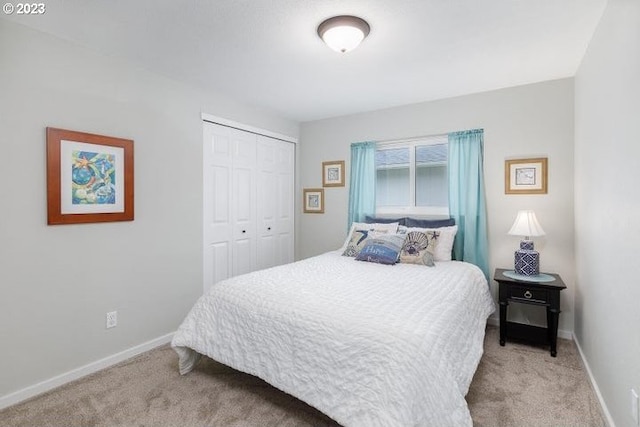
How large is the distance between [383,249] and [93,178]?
2427 millimetres

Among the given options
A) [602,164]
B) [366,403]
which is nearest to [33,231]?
[366,403]

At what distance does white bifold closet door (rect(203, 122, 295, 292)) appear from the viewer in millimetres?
3373

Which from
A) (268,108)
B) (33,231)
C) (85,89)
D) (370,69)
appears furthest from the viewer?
(268,108)

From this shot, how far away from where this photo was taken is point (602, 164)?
6.50 ft

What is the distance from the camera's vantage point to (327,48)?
2.38m

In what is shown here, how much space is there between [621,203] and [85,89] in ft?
11.1

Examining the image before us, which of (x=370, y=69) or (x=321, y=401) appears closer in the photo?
(x=321, y=401)

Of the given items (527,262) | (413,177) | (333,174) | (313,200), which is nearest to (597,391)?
(527,262)

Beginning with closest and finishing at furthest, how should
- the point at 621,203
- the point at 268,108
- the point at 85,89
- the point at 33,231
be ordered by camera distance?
1. the point at 621,203
2. the point at 33,231
3. the point at 85,89
4. the point at 268,108

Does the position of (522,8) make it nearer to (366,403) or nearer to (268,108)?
(366,403)

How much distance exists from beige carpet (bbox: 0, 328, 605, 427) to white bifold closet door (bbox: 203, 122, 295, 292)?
1.16 m

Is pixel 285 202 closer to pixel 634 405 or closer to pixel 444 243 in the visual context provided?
pixel 444 243

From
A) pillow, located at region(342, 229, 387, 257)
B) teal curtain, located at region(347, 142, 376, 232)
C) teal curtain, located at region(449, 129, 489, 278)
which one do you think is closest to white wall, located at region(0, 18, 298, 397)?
pillow, located at region(342, 229, 387, 257)

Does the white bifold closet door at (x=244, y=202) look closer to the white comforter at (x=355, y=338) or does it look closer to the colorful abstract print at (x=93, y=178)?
the colorful abstract print at (x=93, y=178)
